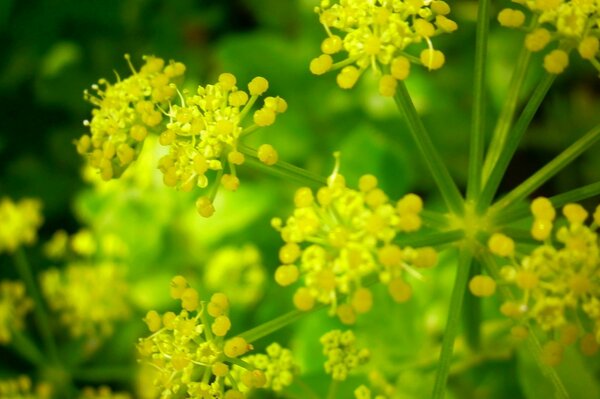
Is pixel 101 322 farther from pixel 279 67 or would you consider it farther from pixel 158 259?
pixel 279 67

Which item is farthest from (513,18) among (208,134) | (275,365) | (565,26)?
(275,365)

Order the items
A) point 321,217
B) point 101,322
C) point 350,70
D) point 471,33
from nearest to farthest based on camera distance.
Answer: point 321,217 < point 350,70 < point 101,322 < point 471,33

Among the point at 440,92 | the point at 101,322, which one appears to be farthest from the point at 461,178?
Result: the point at 101,322

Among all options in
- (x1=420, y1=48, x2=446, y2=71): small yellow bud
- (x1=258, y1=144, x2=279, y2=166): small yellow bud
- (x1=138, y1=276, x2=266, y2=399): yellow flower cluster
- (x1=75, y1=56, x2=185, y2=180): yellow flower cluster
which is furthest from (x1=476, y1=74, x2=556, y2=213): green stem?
(x1=75, y1=56, x2=185, y2=180): yellow flower cluster

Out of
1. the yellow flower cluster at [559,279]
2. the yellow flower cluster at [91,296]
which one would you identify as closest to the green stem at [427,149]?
the yellow flower cluster at [559,279]

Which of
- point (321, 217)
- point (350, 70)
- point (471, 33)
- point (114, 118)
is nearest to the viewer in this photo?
point (321, 217)

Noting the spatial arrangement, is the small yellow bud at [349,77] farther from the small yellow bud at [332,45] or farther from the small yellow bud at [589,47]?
the small yellow bud at [589,47]

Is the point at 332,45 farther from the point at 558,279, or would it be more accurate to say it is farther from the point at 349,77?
the point at 558,279

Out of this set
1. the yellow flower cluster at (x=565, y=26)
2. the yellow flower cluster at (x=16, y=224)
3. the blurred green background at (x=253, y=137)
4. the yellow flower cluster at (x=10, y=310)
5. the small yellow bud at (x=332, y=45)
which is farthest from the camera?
the yellow flower cluster at (x=16, y=224)
